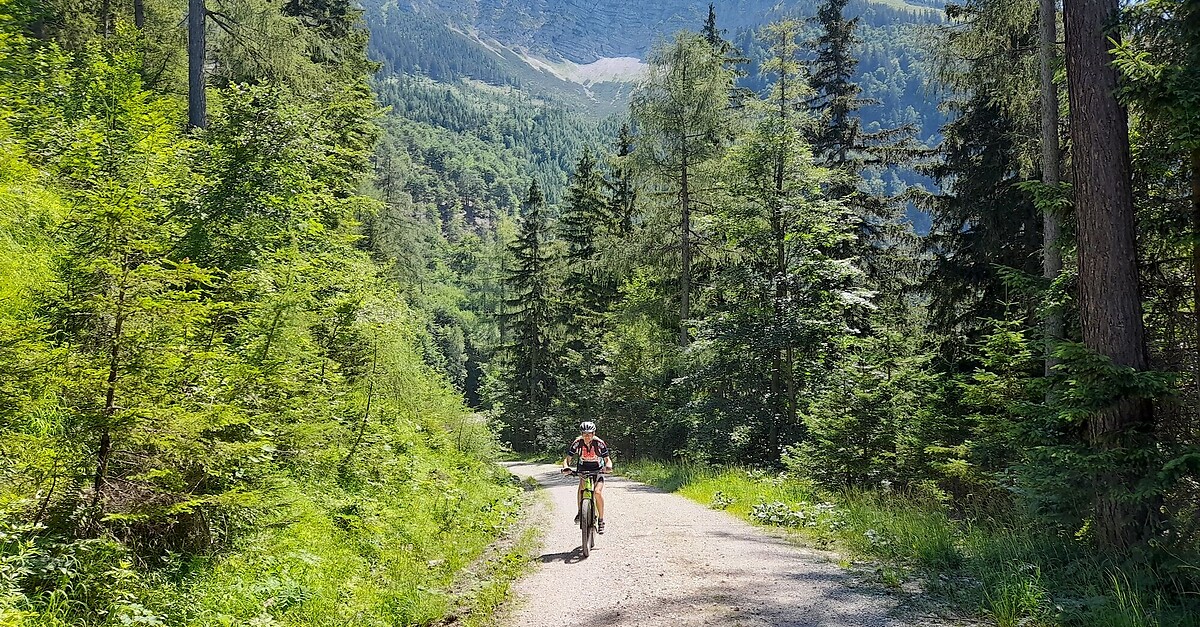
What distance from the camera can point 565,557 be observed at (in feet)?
28.1

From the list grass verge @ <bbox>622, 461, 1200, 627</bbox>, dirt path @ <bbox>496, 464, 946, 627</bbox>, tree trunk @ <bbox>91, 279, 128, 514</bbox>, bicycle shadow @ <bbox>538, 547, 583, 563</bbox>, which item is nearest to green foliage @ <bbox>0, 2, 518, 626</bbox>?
tree trunk @ <bbox>91, 279, 128, 514</bbox>

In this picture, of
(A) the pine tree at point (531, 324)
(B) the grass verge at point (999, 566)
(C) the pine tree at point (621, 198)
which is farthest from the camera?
(A) the pine tree at point (531, 324)

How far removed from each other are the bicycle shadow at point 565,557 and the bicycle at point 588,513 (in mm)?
134

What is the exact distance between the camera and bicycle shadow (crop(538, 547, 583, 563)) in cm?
838

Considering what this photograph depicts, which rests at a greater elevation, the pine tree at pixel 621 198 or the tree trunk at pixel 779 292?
the pine tree at pixel 621 198

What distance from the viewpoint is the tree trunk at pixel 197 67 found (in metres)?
11.7

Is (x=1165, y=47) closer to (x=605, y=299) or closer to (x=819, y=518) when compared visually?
(x=819, y=518)

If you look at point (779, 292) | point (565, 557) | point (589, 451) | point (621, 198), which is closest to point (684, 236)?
point (779, 292)

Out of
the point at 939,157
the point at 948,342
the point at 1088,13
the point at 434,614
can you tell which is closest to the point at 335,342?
the point at 434,614

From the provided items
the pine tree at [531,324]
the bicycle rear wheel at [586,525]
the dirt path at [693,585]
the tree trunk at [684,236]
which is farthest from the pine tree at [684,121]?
the pine tree at [531,324]

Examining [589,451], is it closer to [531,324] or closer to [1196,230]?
[1196,230]

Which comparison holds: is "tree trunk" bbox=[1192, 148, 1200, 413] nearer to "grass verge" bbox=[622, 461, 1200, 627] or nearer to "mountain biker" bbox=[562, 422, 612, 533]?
"grass verge" bbox=[622, 461, 1200, 627]

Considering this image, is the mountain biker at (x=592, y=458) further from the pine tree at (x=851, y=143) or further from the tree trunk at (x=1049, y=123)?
the pine tree at (x=851, y=143)

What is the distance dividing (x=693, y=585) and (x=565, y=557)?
2335 mm
